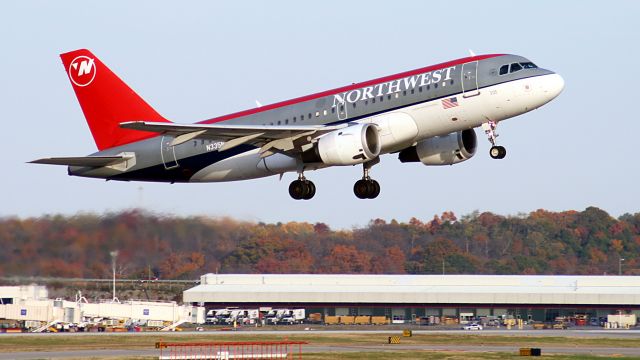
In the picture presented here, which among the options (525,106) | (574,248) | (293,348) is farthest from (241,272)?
(574,248)

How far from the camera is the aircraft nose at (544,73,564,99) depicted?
1791 inches

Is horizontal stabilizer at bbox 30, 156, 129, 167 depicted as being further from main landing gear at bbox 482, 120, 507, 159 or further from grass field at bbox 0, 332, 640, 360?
main landing gear at bbox 482, 120, 507, 159

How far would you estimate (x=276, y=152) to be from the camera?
49562mm

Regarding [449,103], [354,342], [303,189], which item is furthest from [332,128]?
[354,342]

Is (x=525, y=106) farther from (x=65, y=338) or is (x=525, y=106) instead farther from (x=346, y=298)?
(x=346, y=298)

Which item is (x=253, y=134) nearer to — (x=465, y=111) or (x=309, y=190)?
(x=309, y=190)

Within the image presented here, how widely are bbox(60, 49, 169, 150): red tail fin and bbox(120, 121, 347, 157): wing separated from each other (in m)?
7.14

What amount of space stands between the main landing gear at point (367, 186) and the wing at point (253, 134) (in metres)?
3.92

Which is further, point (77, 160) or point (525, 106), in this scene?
point (77, 160)

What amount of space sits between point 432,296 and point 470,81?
192 ft

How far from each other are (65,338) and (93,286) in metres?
11.9

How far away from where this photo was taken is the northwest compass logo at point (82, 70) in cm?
5631

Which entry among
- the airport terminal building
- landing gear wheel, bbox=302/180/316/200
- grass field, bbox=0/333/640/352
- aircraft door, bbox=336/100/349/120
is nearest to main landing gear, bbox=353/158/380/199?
landing gear wheel, bbox=302/180/316/200

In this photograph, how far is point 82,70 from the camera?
56.5 m
